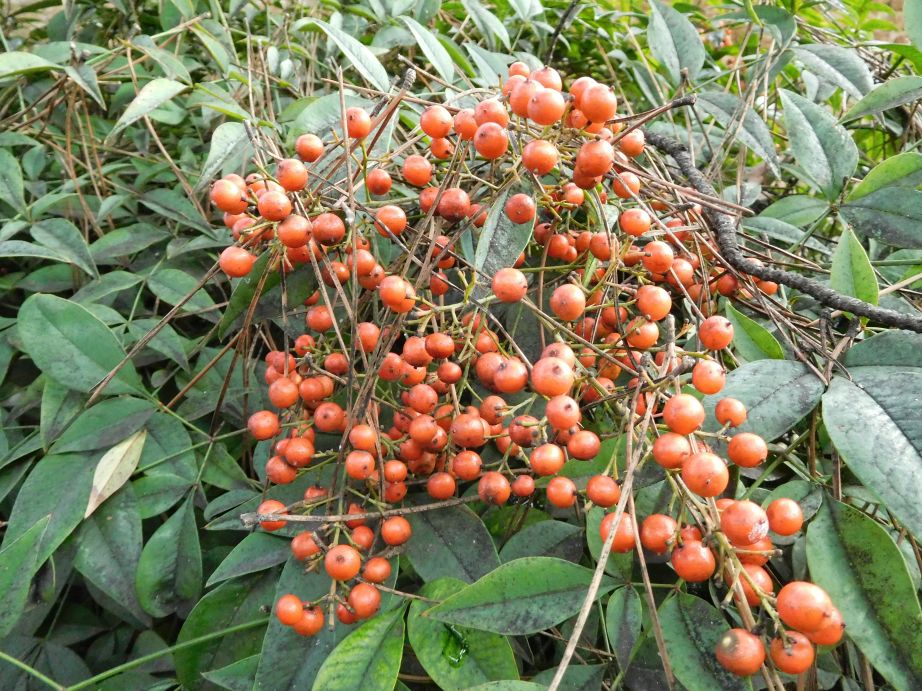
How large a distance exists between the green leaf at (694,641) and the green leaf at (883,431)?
0.49ft

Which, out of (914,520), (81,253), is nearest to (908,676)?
(914,520)

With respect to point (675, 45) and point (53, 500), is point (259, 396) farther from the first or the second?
point (675, 45)

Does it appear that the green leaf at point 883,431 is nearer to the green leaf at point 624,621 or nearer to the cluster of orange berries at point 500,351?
the cluster of orange berries at point 500,351

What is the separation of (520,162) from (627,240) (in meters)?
0.13

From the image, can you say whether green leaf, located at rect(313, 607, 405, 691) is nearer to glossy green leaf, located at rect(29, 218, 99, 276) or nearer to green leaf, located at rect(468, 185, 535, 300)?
green leaf, located at rect(468, 185, 535, 300)

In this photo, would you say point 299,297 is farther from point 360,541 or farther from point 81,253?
point 81,253

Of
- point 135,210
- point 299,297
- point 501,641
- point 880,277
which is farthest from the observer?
point 135,210

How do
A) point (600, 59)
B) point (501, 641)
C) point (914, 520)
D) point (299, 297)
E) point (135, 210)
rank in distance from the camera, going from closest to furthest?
point (914, 520)
point (501, 641)
point (299, 297)
point (135, 210)
point (600, 59)

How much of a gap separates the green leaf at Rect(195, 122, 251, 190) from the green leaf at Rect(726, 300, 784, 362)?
58 cm

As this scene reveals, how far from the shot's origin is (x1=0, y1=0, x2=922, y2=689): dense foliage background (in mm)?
508

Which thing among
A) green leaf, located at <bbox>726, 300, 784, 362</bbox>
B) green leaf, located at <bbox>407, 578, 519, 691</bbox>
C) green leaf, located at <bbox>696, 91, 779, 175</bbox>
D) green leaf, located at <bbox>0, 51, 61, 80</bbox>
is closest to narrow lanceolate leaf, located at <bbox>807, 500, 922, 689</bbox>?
green leaf, located at <bbox>726, 300, 784, 362</bbox>

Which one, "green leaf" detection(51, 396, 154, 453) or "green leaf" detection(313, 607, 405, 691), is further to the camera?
"green leaf" detection(51, 396, 154, 453)

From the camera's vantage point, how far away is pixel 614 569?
537 millimetres

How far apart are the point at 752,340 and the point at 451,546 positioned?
0.35 metres
